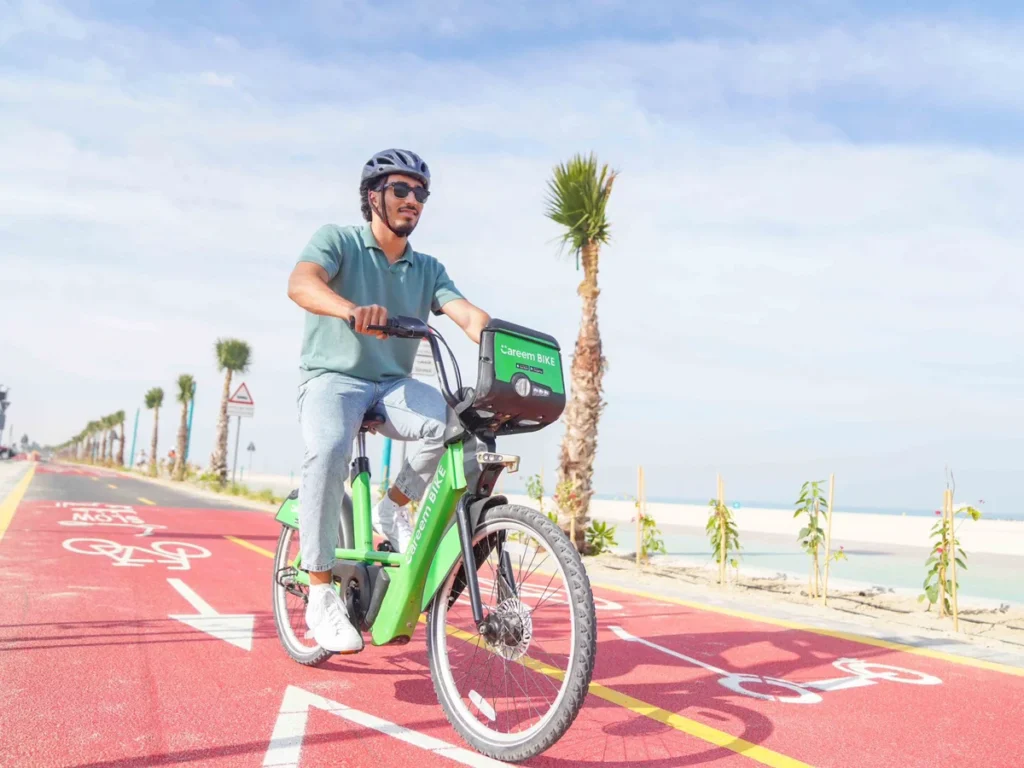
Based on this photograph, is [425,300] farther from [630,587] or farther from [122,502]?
[122,502]

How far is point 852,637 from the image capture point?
583 cm

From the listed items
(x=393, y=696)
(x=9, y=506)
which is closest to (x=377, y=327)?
(x=393, y=696)

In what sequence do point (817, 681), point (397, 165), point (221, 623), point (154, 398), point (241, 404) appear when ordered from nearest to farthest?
point (397, 165)
point (817, 681)
point (221, 623)
point (241, 404)
point (154, 398)

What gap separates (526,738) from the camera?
2768 millimetres

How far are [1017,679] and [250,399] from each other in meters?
21.6

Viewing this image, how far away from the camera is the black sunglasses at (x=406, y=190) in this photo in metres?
3.71

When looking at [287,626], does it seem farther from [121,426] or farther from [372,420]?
[121,426]

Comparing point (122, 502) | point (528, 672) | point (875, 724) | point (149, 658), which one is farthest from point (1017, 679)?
point (122, 502)

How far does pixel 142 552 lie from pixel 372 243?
626 centimetres

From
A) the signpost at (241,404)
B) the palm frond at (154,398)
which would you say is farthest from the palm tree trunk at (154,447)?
the signpost at (241,404)

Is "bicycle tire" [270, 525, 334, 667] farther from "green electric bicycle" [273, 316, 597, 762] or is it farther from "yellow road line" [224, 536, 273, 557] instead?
"yellow road line" [224, 536, 273, 557]

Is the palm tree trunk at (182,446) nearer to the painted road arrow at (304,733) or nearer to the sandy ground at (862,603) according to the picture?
the sandy ground at (862,603)

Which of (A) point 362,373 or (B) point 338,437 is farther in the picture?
(A) point 362,373

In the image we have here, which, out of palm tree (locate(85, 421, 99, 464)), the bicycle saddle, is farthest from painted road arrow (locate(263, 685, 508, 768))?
palm tree (locate(85, 421, 99, 464))
